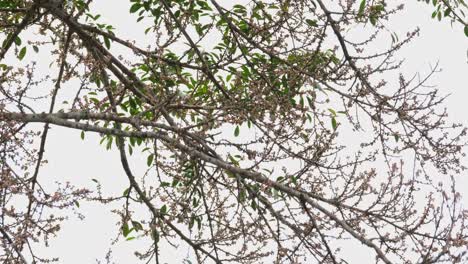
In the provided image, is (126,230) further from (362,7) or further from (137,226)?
(362,7)

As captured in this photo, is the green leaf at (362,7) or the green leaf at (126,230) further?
the green leaf at (126,230)

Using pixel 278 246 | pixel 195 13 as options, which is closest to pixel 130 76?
pixel 195 13

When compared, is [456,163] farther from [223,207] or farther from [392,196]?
[223,207]

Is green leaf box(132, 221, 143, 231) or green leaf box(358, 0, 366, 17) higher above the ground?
green leaf box(358, 0, 366, 17)

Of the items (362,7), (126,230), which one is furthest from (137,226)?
(362,7)

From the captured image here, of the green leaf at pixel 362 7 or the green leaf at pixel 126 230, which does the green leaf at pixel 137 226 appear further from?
the green leaf at pixel 362 7

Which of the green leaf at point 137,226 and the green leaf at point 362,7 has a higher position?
the green leaf at point 362,7

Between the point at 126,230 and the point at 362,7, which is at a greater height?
the point at 362,7

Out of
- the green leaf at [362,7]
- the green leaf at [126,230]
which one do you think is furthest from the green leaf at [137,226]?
the green leaf at [362,7]

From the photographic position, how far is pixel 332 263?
11.8 ft

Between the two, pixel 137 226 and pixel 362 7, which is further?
pixel 137 226

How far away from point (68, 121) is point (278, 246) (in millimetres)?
1391

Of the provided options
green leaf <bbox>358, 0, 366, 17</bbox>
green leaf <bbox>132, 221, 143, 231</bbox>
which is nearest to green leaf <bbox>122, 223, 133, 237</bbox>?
green leaf <bbox>132, 221, 143, 231</bbox>

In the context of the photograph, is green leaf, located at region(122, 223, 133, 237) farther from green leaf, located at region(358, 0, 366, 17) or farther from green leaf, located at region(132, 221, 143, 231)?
green leaf, located at region(358, 0, 366, 17)
